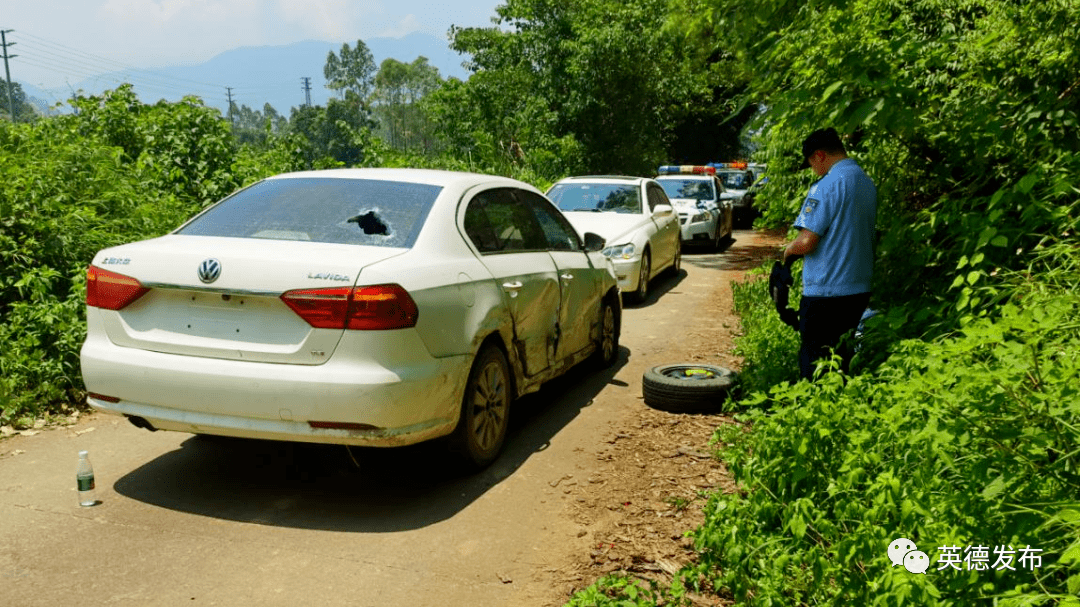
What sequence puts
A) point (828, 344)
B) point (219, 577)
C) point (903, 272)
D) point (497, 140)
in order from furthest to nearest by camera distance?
point (497, 140)
point (903, 272)
point (828, 344)
point (219, 577)

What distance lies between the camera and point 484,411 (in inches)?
216

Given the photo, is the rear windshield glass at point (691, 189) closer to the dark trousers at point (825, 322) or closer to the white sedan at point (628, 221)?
the white sedan at point (628, 221)

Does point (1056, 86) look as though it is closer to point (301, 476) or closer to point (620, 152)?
point (301, 476)

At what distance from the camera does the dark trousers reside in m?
5.70

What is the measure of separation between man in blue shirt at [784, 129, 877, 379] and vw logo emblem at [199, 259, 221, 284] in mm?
3394

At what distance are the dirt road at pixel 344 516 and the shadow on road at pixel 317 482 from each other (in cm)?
1

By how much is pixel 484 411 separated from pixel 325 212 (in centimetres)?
153

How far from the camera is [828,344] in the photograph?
5.79 meters

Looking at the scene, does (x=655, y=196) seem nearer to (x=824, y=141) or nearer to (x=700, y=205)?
(x=700, y=205)

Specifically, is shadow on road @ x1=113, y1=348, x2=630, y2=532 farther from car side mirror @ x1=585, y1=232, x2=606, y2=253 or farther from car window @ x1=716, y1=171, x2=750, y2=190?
car window @ x1=716, y1=171, x2=750, y2=190

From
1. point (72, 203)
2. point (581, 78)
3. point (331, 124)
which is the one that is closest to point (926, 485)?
point (72, 203)

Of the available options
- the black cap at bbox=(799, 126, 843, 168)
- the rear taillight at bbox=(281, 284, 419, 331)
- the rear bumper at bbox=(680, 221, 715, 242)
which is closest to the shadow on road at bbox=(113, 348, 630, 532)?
the rear taillight at bbox=(281, 284, 419, 331)

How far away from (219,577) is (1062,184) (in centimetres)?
479

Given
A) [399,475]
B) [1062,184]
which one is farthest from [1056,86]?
[399,475]
